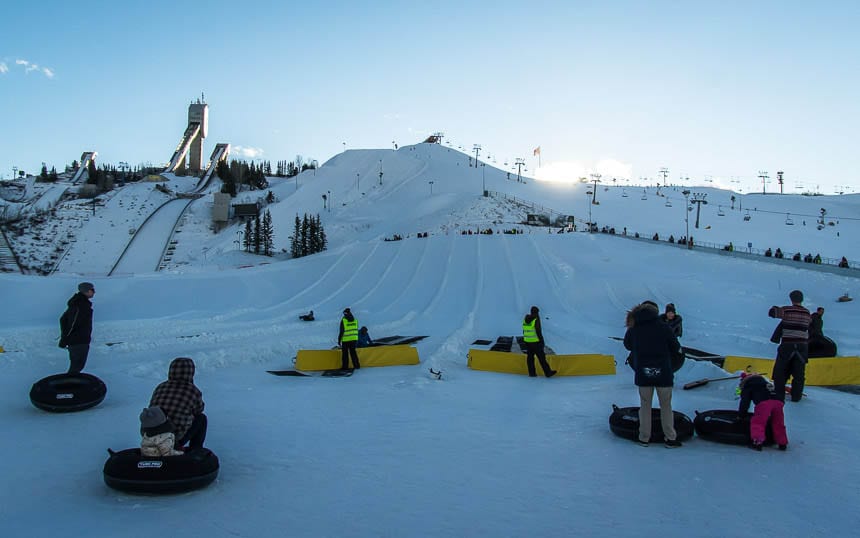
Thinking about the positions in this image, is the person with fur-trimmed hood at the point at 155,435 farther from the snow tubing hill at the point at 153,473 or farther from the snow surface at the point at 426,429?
the snow surface at the point at 426,429

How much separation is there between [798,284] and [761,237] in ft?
110

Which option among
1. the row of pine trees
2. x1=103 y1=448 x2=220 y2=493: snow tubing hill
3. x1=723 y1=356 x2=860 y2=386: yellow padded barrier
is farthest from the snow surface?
the row of pine trees

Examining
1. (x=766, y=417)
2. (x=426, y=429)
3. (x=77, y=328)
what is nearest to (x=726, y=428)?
(x=766, y=417)

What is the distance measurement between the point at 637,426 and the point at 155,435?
4.45 m

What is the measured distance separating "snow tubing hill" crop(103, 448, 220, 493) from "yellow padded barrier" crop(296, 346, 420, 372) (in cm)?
731

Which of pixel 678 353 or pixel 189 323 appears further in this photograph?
pixel 189 323

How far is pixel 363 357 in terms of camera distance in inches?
482

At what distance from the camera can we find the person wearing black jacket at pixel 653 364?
17.4ft

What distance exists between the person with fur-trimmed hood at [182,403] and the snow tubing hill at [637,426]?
13.4 feet

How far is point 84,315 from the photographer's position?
757cm

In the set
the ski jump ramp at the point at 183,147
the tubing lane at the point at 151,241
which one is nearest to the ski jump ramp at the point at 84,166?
the ski jump ramp at the point at 183,147

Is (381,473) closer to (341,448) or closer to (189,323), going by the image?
(341,448)

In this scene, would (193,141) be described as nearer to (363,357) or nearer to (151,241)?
(151,241)

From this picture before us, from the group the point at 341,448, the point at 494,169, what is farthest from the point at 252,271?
the point at 494,169
